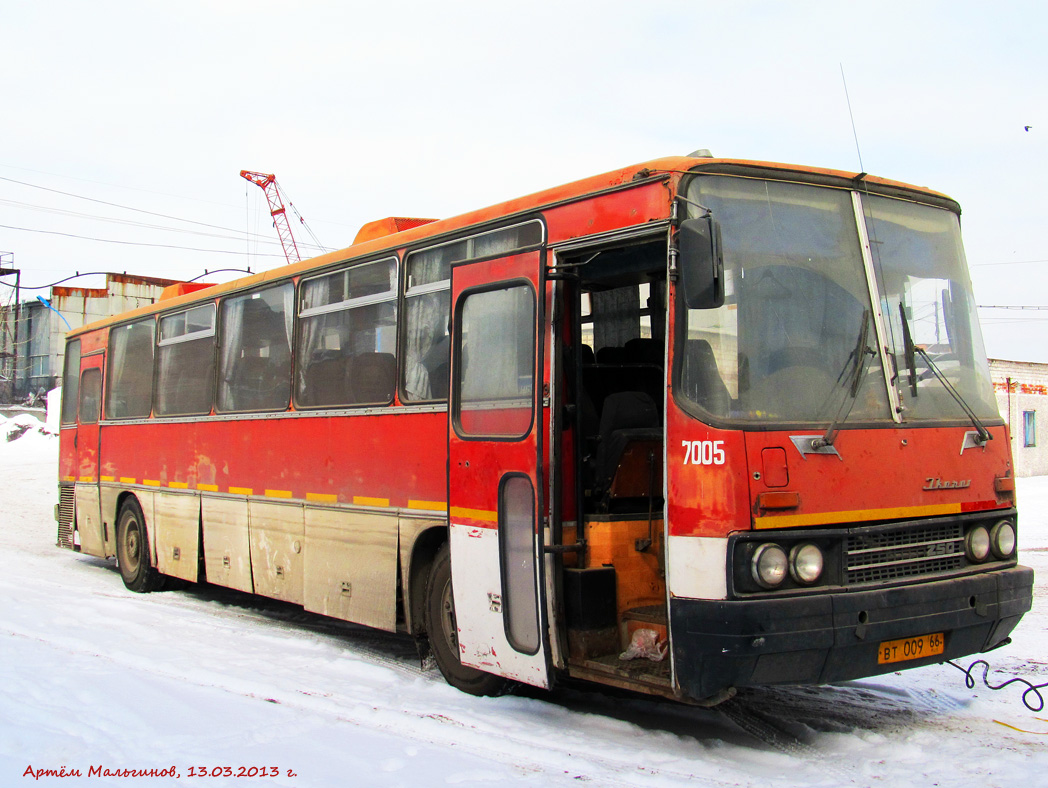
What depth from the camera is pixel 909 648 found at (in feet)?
16.9

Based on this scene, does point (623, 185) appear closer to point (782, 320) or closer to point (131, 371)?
point (782, 320)

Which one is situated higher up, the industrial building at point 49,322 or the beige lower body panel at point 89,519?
the industrial building at point 49,322

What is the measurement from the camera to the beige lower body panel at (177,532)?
10617 mm

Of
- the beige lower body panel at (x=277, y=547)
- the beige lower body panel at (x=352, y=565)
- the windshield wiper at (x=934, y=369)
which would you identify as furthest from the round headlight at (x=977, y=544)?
the beige lower body panel at (x=277, y=547)

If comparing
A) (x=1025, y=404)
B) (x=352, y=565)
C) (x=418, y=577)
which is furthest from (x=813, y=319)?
(x=1025, y=404)

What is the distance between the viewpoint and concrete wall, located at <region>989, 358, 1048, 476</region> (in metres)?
30.2

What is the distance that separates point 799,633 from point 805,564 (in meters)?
0.34

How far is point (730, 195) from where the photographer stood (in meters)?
5.25

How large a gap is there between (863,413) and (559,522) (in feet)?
6.07

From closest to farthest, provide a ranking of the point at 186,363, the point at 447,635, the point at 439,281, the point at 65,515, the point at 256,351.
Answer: the point at 447,635, the point at 439,281, the point at 256,351, the point at 186,363, the point at 65,515

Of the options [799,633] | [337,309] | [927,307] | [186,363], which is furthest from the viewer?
[186,363]

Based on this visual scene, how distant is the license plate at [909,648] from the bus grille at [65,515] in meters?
11.9

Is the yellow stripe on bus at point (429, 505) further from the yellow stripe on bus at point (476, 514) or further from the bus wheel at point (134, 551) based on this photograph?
the bus wheel at point (134, 551)

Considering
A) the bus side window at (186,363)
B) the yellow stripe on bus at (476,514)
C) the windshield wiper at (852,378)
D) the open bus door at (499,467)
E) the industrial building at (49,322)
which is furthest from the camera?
the industrial building at (49,322)
